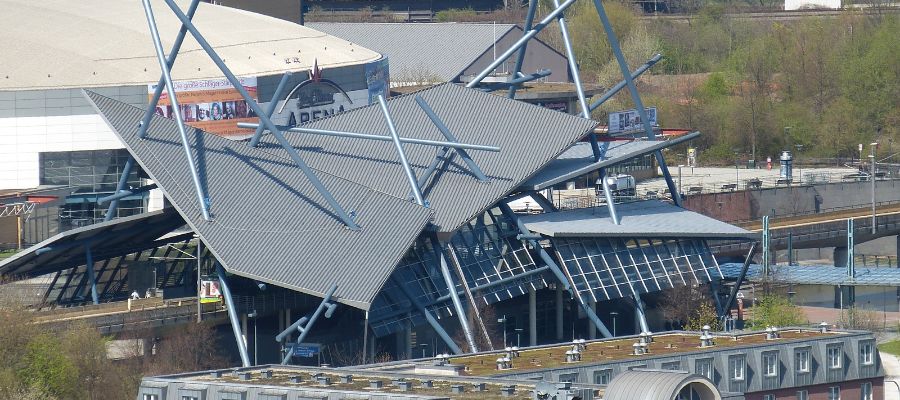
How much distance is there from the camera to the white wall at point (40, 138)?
402 feet

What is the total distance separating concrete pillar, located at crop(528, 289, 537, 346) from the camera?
4070 inches

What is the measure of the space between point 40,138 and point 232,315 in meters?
33.0

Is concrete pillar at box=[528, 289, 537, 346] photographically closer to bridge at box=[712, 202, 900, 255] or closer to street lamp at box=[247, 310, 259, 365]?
street lamp at box=[247, 310, 259, 365]

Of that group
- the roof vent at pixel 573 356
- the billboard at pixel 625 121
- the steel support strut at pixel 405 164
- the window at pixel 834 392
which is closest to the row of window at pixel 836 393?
the window at pixel 834 392

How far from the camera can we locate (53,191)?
384 feet

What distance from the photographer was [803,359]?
82.3m

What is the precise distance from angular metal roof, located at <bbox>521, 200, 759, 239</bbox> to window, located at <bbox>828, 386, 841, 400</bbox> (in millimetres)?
21873

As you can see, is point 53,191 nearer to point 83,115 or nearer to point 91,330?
point 83,115

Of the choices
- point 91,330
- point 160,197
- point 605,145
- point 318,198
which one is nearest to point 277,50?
point 160,197

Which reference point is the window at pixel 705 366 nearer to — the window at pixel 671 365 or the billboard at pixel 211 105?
the window at pixel 671 365

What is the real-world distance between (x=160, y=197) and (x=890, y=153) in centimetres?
7246

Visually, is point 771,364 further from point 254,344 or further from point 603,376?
point 254,344

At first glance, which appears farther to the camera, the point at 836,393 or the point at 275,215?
the point at 275,215

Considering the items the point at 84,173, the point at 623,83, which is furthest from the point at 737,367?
the point at 84,173
